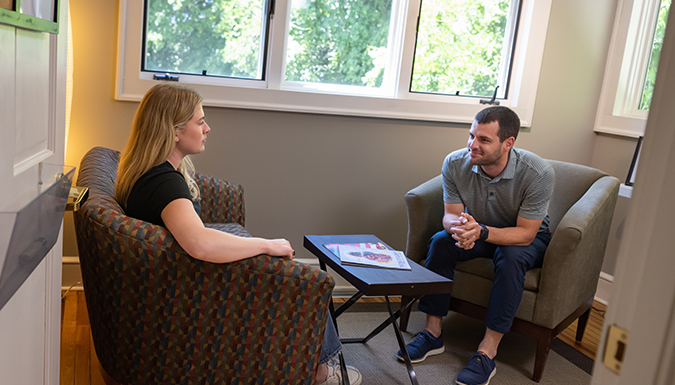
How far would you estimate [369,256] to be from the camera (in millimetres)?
2311

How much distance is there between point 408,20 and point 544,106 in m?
1.10

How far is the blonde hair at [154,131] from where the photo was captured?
6.03ft

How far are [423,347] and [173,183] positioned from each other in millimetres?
1465

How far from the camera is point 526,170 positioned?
2.63 meters

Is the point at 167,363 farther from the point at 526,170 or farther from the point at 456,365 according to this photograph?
the point at 526,170

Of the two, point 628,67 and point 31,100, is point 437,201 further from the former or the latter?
point 31,100

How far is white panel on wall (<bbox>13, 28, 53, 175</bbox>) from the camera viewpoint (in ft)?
3.27

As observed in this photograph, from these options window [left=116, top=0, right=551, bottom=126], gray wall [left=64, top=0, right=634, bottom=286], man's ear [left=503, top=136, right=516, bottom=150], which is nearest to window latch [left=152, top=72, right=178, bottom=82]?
window [left=116, top=0, right=551, bottom=126]

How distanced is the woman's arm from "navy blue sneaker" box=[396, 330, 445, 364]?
116 centimetres

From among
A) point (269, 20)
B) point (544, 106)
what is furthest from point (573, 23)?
point (269, 20)

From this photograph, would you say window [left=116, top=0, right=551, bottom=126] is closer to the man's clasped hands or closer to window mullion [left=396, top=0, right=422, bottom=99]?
window mullion [left=396, top=0, right=422, bottom=99]

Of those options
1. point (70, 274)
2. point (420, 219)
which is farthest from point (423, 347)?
point (70, 274)

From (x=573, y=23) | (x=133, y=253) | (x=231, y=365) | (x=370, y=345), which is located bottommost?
(x=370, y=345)

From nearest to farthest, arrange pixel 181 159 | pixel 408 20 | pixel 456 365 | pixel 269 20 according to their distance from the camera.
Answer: pixel 181 159, pixel 456 365, pixel 269 20, pixel 408 20
